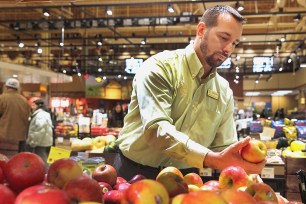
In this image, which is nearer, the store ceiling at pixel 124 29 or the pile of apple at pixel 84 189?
the pile of apple at pixel 84 189

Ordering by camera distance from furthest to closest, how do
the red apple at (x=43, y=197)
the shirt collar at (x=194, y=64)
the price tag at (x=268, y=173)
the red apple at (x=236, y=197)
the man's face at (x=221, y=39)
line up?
A: the price tag at (x=268, y=173), the shirt collar at (x=194, y=64), the man's face at (x=221, y=39), the red apple at (x=236, y=197), the red apple at (x=43, y=197)

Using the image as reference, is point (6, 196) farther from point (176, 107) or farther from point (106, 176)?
point (176, 107)

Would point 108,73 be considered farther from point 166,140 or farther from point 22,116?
point 166,140

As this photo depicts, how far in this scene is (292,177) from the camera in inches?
183

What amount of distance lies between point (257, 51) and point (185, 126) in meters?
24.2

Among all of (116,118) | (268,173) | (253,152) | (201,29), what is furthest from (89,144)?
(116,118)

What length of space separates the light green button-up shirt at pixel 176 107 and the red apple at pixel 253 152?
1.29 feet

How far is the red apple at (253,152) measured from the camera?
1.84 metres

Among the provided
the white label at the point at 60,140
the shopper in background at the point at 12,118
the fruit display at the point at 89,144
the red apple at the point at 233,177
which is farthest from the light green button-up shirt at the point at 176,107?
the white label at the point at 60,140

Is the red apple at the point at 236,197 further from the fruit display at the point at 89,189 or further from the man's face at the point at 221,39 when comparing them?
the man's face at the point at 221,39

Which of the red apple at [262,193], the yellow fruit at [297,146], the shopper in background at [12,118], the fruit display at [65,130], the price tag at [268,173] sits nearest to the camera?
the red apple at [262,193]

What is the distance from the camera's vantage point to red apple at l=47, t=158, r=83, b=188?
1.44 meters

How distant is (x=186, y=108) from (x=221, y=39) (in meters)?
0.46

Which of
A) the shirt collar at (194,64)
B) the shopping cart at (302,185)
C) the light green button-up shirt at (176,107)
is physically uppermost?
the shirt collar at (194,64)
